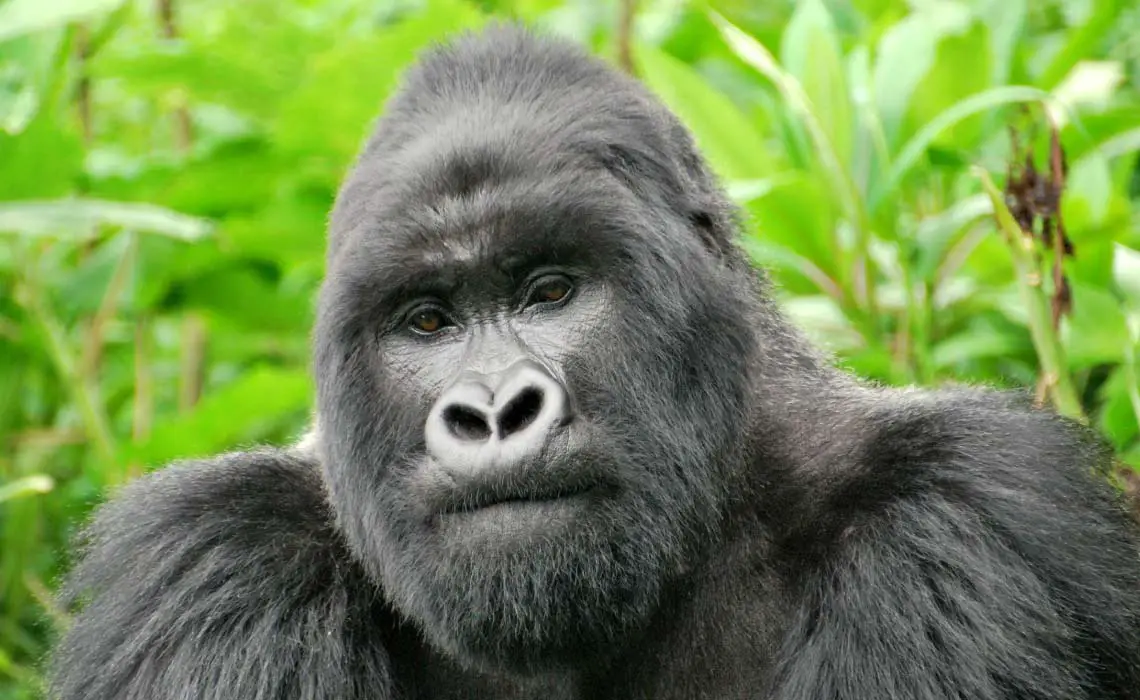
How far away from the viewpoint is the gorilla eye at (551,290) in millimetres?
3127

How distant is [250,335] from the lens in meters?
6.36

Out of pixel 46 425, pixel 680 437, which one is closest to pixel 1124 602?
pixel 680 437

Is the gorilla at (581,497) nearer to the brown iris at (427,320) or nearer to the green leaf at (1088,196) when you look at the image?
the brown iris at (427,320)

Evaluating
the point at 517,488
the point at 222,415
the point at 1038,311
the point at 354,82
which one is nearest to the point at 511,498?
the point at 517,488

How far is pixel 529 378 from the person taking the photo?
289 cm

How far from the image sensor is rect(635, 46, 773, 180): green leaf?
4.86m

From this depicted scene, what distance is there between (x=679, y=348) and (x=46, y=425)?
12.6 ft

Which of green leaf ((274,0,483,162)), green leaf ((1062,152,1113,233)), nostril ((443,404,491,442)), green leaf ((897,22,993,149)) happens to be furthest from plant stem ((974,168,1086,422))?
green leaf ((274,0,483,162))

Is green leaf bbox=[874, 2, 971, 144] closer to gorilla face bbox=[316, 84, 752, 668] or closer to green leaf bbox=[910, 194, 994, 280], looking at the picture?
green leaf bbox=[910, 194, 994, 280]

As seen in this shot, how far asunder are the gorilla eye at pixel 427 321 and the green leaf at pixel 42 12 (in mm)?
2081

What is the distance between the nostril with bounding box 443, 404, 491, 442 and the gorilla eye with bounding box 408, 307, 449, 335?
→ 12.4 inches

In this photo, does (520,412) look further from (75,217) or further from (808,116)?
(75,217)

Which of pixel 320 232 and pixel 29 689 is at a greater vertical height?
pixel 320 232

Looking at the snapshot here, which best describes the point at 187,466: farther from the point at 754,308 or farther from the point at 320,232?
the point at 320,232
